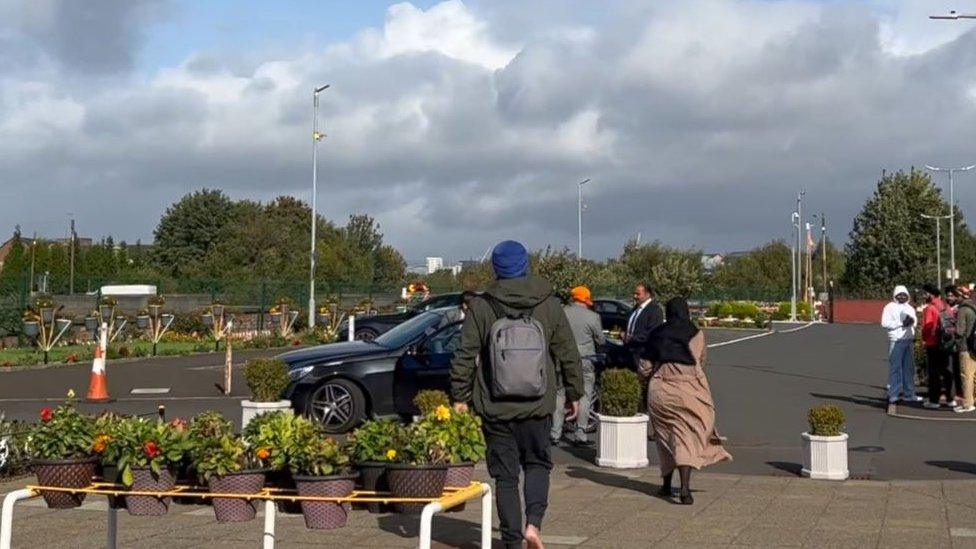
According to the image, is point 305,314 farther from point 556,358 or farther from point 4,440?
point 556,358

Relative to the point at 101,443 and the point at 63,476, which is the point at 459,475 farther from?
the point at 63,476

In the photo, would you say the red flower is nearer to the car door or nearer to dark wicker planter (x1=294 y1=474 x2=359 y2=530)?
dark wicker planter (x1=294 y1=474 x2=359 y2=530)

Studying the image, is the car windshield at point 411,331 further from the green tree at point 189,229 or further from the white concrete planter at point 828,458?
the green tree at point 189,229

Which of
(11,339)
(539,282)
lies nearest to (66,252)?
(11,339)

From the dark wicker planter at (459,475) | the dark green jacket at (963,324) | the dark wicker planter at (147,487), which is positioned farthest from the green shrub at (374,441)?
the dark green jacket at (963,324)

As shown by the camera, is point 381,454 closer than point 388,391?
Yes

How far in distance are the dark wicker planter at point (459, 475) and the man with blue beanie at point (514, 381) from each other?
74cm

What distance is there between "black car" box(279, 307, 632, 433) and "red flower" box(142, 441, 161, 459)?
909cm

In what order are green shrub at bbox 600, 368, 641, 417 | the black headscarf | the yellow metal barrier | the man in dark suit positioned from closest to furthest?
the yellow metal barrier
the black headscarf
green shrub at bbox 600, 368, 641, 417
the man in dark suit

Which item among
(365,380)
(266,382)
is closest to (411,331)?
(365,380)

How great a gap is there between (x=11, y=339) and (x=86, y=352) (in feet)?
19.7

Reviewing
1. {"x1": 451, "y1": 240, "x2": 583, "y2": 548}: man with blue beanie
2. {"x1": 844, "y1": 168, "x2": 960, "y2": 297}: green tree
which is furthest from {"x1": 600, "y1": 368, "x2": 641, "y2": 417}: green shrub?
{"x1": 844, "y1": 168, "x2": 960, "y2": 297}: green tree

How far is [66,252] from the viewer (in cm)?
9994

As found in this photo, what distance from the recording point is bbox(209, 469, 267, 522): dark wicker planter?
258 inches
